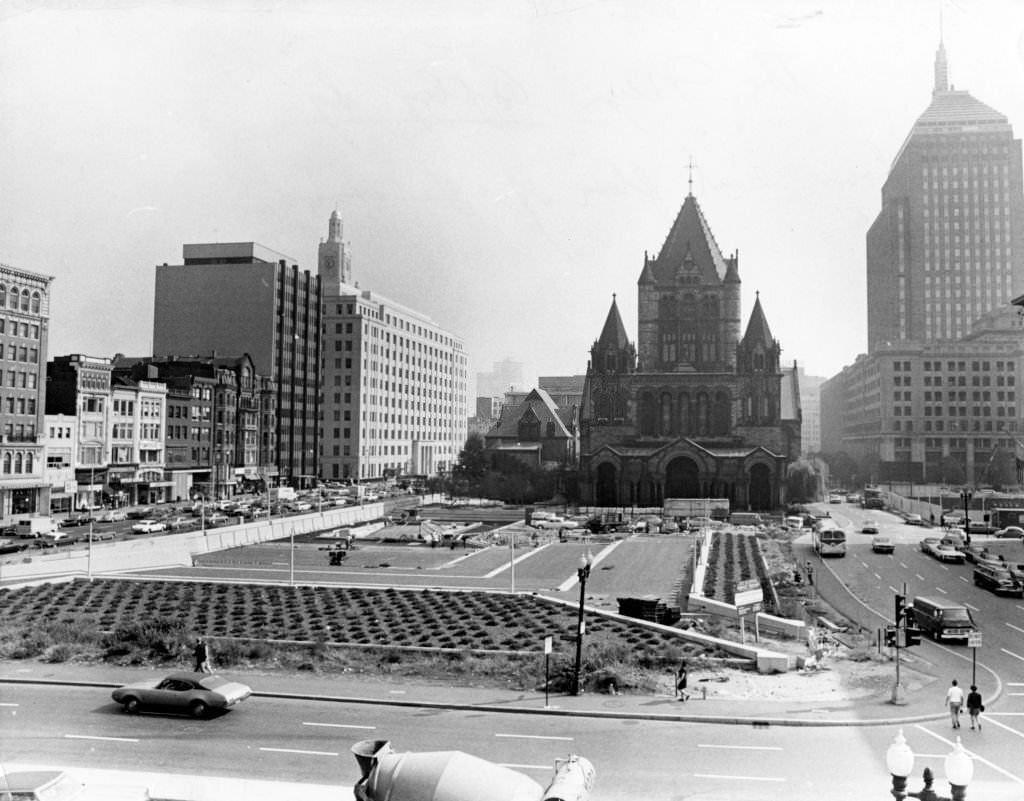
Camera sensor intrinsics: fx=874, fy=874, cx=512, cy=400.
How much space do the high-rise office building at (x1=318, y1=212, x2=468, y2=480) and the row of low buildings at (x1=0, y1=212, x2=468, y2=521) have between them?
16 cm

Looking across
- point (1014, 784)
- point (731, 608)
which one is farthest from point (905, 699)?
point (731, 608)

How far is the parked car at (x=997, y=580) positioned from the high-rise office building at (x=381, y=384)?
67456 mm

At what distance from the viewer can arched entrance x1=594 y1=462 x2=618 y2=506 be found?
7506cm

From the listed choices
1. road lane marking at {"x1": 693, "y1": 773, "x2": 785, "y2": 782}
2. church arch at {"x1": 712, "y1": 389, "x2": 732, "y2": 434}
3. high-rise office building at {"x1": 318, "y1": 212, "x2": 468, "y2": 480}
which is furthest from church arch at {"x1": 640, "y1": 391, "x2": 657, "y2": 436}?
road lane marking at {"x1": 693, "y1": 773, "x2": 785, "y2": 782}

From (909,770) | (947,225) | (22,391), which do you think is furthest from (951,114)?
(22,391)

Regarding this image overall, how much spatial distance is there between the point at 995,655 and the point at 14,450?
175 feet

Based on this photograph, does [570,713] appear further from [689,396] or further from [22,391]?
[689,396]

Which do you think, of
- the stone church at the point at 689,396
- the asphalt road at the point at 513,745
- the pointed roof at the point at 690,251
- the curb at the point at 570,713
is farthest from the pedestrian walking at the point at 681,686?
the pointed roof at the point at 690,251

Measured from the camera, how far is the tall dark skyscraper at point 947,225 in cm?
3353

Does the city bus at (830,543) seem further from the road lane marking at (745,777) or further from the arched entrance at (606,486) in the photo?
the road lane marking at (745,777)

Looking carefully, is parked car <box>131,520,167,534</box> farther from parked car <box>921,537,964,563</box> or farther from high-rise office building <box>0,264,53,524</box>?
parked car <box>921,537,964,563</box>

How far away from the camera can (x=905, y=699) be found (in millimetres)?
18125

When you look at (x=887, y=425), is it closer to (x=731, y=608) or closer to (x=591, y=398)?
(x=591, y=398)

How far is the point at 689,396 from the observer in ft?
260
